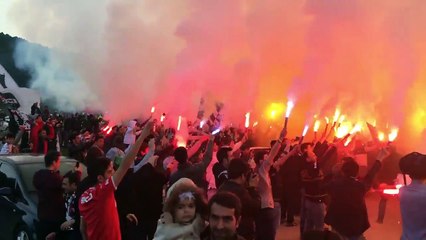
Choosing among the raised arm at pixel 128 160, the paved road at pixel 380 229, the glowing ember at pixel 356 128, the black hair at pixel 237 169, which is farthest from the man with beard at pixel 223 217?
the glowing ember at pixel 356 128

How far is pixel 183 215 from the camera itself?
10.6 feet

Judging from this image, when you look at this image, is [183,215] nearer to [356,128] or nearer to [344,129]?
[356,128]

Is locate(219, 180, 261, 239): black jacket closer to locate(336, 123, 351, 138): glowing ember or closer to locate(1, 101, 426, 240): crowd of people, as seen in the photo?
Answer: locate(1, 101, 426, 240): crowd of people

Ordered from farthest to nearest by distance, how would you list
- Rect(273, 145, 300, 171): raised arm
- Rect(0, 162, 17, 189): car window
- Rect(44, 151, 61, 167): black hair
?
Rect(273, 145, 300, 171): raised arm
Rect(0, 162, 17, 189): car window
Rect(44, 151, 61, 167): black hair

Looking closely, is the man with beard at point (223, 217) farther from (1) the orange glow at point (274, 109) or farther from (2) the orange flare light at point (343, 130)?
(1) the orange glow at point (274, 109)

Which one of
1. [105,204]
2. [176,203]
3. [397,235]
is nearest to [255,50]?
[397,235]

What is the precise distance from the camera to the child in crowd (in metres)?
3.18

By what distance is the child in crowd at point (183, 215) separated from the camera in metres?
3.18

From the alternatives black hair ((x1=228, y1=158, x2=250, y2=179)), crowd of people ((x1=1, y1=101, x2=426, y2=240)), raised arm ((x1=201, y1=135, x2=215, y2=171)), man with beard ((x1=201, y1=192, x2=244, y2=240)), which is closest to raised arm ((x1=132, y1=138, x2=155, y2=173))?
crowd of people ((x1=1, y1=101, x2=426, y2=240))

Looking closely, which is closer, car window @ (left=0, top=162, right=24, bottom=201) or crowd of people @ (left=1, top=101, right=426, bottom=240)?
crowd of people @ (left=1, top=101, right=426, bottom=240)

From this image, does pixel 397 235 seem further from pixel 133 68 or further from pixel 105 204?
pixel 133 68

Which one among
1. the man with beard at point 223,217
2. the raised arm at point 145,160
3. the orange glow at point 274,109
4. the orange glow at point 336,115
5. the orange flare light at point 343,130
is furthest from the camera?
the orange glow at point 274,109

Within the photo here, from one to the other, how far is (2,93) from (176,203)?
16.9m

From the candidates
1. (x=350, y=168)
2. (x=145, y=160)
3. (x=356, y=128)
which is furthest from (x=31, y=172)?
(x=356, y=128)
